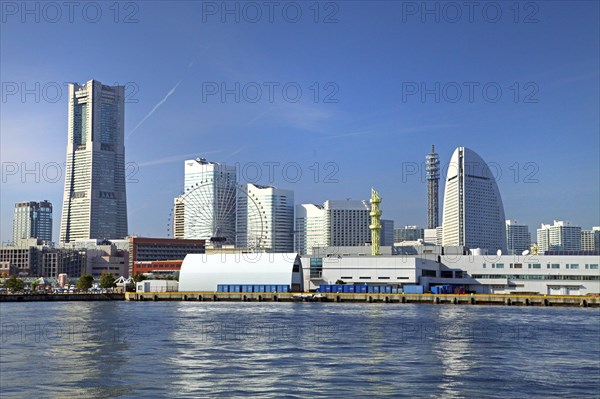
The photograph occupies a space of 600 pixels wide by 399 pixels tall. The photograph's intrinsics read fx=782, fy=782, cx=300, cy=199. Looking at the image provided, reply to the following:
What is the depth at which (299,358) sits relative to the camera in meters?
36.9

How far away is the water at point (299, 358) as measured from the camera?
2883 centimetres

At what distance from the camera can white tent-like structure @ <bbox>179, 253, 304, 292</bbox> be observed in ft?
354

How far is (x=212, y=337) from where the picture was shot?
155ft

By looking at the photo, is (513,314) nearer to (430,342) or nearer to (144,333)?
(430,342)

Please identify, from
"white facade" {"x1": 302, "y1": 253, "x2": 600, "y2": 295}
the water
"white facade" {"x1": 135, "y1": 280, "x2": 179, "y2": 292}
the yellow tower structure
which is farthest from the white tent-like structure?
the water

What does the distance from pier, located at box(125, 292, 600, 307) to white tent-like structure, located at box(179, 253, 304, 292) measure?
407 centimetres

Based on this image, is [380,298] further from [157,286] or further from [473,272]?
[157,286]

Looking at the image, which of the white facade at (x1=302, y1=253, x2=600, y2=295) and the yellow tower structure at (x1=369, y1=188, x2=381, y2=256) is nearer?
the white facade at (x1=302, y1=253, x2=600, y2=295)

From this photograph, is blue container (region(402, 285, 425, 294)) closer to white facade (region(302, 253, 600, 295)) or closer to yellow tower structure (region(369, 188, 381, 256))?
white facade (region(302, 253, 600, 295))

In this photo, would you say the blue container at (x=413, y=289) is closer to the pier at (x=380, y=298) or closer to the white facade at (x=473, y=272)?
the white facade at (x=473, y=272)

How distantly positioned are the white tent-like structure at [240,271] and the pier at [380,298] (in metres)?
4.07

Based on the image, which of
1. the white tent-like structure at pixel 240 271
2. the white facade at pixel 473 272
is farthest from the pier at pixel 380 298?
the white facade at pixel 473 272

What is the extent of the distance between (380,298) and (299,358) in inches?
2474

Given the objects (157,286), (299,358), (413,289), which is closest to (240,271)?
(157,286)
